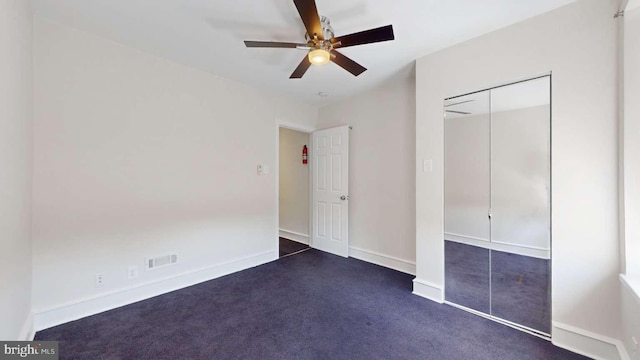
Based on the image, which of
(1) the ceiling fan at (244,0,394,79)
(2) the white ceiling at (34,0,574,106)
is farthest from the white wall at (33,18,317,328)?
(1) the ceiling fan at (244,0,394,79)

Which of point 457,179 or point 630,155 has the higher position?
point 630,155

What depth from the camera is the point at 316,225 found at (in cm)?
419

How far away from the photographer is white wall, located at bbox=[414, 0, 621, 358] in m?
1.62

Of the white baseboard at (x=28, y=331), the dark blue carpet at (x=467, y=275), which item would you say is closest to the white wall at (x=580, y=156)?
the dark blue carpet at (x=467, y=275)

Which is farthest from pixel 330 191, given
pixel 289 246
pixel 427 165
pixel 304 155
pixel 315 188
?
pixel 427 165

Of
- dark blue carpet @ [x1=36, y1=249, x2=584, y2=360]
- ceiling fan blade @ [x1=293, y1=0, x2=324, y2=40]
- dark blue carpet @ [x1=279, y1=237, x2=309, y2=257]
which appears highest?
ceiling fan blade @ [x1=293, y1=0, x2=324, y2=40]

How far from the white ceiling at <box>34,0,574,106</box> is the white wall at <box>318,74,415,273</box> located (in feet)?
2.31

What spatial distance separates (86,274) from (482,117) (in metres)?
3.93

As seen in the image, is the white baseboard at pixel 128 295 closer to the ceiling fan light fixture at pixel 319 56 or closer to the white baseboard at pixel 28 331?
the white baseboard at pixel 28 331

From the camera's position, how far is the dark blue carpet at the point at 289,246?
401 cm

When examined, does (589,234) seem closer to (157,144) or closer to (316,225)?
(316,225)

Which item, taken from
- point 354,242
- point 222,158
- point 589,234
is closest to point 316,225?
point 354,242

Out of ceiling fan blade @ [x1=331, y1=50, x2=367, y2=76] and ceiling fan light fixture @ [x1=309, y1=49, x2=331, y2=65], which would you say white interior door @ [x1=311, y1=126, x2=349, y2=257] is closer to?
ceiling fan blade @ [x1=331, y1=50, x2=367, y2=76]

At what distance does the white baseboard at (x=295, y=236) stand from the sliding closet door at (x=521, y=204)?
2955 mm
